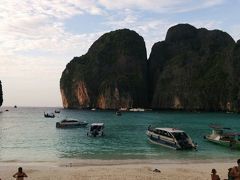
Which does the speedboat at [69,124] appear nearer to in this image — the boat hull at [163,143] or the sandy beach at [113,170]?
the boat hull at [163,143]

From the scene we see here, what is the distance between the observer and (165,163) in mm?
36094

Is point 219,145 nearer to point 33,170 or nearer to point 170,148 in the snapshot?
point 170,148

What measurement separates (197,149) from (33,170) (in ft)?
77.3

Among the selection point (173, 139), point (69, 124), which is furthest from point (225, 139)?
point (69, 124)

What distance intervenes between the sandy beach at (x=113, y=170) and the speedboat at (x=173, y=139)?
400 inches

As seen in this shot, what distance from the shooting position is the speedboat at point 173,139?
4700 centimetres

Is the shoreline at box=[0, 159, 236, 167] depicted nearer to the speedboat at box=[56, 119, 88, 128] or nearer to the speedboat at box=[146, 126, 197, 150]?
the speedboat at box=[146, 126, 197, 150]

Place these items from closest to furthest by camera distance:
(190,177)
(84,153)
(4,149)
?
(190,177) → (84,153) → (4,149)

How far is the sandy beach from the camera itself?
27.7 metres

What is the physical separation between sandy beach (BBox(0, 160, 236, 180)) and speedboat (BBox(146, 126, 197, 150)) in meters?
10.2

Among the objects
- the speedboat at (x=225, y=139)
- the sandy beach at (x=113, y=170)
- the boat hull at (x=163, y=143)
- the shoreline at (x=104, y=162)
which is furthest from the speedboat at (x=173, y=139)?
the sandy beach at (x=113, y=170)

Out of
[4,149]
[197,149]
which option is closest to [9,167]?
[4,149]

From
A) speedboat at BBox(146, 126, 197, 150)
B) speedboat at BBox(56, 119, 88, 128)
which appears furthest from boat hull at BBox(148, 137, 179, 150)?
speedboat at BBox(56, 119, 88, 128)

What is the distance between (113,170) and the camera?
30453 mm
